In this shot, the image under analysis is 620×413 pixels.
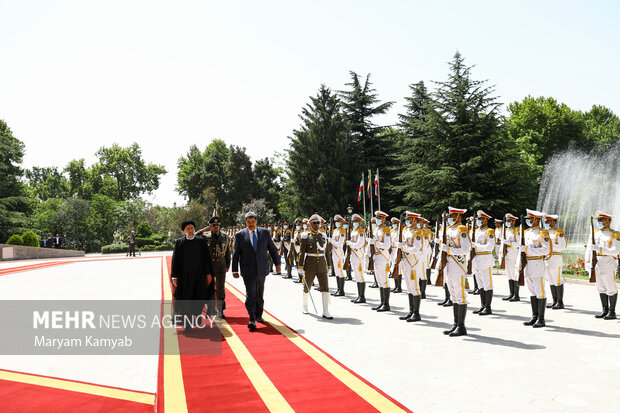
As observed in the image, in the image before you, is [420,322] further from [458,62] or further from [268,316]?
[458,62]

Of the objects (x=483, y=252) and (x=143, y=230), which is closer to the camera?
(x=483, y=252)

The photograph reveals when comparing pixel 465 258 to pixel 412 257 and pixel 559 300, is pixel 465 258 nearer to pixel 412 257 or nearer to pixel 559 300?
pixel 412 257

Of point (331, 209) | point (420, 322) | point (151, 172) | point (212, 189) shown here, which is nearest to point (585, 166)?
point (331, 209)

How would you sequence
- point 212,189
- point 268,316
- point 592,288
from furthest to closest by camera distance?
point 212,189 → point 592,288 → point 268,316

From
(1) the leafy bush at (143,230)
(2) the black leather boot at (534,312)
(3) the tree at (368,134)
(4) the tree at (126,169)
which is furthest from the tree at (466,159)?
(4) the tree at (126,169)

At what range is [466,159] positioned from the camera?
3434 cm

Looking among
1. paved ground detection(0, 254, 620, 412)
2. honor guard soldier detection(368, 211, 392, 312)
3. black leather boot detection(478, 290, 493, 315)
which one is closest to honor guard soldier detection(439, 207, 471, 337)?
paved ground detection(0, 254, 620, 412)

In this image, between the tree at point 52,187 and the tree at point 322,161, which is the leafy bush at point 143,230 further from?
the tree at point 52,187

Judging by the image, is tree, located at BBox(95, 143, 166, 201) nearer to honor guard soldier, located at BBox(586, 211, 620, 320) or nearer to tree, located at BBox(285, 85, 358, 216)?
tree, located at BBox(285, 85, 358, 216)

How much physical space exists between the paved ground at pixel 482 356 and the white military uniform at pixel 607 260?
682 millimetres

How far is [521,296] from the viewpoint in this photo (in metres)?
12.0

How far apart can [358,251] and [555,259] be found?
4517 mm

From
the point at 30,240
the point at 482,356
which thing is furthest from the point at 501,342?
the point at 30,240

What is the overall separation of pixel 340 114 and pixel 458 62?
Answer: 41.3ft
